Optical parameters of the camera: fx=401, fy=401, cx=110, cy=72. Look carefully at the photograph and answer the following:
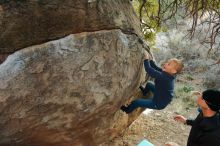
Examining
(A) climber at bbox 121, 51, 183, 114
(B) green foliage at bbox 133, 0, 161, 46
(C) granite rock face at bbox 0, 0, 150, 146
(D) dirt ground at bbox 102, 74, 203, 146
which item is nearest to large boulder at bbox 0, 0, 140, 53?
(C) granite rock face at bbox 0, 0, 150, 146

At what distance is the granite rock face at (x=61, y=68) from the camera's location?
479 cm

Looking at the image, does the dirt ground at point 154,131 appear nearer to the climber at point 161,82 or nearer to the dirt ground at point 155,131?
the dirt ground at point 155,131

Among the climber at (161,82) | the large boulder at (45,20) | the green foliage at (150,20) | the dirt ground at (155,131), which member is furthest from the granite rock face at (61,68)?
the green foliage at (150,20)

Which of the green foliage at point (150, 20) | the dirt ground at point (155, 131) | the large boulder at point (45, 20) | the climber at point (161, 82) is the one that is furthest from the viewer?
the green foliage at point (150, 20)

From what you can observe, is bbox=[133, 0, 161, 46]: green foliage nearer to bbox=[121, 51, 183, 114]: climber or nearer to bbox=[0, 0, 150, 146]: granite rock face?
bbox=[121, 51, 183, 114]: climber

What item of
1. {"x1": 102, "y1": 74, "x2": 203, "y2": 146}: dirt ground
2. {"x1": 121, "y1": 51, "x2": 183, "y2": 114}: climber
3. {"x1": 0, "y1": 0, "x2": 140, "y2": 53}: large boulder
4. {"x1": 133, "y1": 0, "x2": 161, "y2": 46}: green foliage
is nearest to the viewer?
{"x1": 0, "y1": 0, "x2": 140, "y2": 53}: large boulder

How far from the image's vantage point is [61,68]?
16.3ft

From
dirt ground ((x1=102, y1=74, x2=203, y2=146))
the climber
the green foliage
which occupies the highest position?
the green foliage

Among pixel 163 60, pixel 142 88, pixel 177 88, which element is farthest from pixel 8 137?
pixel 163 60

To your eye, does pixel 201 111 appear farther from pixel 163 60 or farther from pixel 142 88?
pixel 163 60

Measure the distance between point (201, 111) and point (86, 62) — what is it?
1.60 m

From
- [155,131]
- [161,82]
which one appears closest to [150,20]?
[155,131]

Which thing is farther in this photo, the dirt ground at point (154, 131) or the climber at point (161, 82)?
the dirt ground at point (154, 131)

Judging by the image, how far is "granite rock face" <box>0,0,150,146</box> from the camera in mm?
4789
